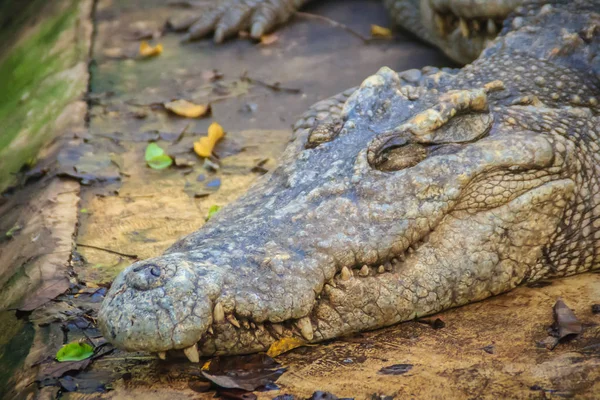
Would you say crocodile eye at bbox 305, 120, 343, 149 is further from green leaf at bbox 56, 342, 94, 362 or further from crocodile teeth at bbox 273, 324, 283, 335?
green leaf at bbox 56, 342, 94, 362

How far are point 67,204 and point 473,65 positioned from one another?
2.22 metres

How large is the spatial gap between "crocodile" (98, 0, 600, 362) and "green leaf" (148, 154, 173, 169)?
136cm

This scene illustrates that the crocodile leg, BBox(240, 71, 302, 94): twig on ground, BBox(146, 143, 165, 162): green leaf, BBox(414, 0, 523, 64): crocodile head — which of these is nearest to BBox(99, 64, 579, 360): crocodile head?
BBox(414, 0, 523, 64): crocodile head

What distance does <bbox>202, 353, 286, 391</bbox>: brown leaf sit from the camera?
100.0 inches

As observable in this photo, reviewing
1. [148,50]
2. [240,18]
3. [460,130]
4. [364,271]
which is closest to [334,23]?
[240,18]

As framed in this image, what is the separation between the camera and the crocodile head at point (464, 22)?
4531mm

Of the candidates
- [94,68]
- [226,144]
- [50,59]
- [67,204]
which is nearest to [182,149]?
[226,144]

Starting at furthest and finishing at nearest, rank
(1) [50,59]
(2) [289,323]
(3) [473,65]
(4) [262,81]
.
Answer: (1) [50,59]
(4) [262,81]
(3) [473,65]
(2) [289,323]

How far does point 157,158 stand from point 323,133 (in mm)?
1721

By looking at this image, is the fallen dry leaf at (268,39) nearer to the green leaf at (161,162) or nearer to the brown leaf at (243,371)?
the green leaf at (161,162)

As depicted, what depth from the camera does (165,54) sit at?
6273 mm

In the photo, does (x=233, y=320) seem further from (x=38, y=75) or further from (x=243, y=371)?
(x=38, y=75)

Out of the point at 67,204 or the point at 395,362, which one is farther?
the point at 67,204

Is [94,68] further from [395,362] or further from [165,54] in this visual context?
[395,362]
